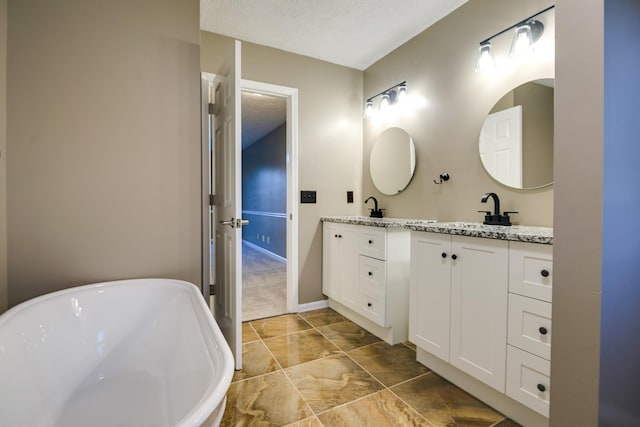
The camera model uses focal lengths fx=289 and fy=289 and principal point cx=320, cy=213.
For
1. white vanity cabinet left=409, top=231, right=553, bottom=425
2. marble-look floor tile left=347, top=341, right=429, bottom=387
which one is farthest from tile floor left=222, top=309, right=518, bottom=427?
white vanity cabinet left=409, top=231, right=553, bottom=425

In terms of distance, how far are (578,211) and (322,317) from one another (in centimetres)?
224

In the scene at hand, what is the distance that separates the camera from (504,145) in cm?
177

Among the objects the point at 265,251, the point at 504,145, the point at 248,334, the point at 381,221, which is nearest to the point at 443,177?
the point at 504,145

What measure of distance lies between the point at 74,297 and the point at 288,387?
45.7 inches

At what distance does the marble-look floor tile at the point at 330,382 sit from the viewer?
153 centimetres

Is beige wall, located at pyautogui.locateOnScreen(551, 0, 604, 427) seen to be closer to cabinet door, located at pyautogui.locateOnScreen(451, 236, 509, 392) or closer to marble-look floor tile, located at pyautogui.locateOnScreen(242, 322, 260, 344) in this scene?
cabinet door, located at pyautogui.locateOnScreen(451, 236, 509, 392)

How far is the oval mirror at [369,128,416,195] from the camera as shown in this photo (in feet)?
8.18

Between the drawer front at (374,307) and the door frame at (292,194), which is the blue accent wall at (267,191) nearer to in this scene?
the door frame at (292,194)

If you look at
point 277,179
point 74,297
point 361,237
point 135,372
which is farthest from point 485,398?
point 277,179

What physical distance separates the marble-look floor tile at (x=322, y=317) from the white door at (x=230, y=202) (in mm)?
826

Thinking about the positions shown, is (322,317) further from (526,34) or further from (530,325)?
(526,34)

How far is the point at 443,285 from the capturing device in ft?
5.34

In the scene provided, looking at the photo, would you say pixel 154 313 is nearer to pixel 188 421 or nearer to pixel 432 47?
pixel 188 421

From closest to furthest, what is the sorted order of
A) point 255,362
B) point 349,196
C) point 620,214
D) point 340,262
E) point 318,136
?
point 620,214 < point 255,362 < point 340,262 < point 318,136 < point 349,196
